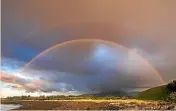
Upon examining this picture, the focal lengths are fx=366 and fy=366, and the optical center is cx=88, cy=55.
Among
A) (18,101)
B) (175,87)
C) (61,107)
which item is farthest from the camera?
(175,87)

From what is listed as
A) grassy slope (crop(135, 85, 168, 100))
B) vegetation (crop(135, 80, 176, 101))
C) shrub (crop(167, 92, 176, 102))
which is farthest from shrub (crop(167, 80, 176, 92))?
shrub (crop(167, 92, 176, 102))

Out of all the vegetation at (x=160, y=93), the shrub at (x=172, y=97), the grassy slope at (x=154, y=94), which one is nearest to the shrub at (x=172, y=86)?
the vegetation at (x=160, y=93)

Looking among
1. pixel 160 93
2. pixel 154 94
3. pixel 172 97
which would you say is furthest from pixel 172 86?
pixel 154 94

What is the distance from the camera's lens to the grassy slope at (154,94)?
96.5ft

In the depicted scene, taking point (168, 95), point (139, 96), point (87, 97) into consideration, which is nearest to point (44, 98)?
point (87, 97)

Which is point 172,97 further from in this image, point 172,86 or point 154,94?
point 154,94

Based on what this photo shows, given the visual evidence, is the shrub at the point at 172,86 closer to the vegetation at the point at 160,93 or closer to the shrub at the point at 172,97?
the vegetation at the point at 160,93

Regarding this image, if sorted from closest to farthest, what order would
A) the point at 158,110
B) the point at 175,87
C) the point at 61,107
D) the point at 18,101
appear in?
the point at 158,110 → the point at 61,107 → the point at 18,101 → the point at 175,87

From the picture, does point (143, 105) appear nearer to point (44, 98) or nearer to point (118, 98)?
point (118, 98)

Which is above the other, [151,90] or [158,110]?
[151,90]

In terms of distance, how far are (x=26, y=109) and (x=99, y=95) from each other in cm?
817

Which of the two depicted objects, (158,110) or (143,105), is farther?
(143,105)

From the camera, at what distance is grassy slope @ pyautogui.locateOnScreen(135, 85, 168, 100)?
29.4 m

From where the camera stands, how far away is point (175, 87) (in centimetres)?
2873
